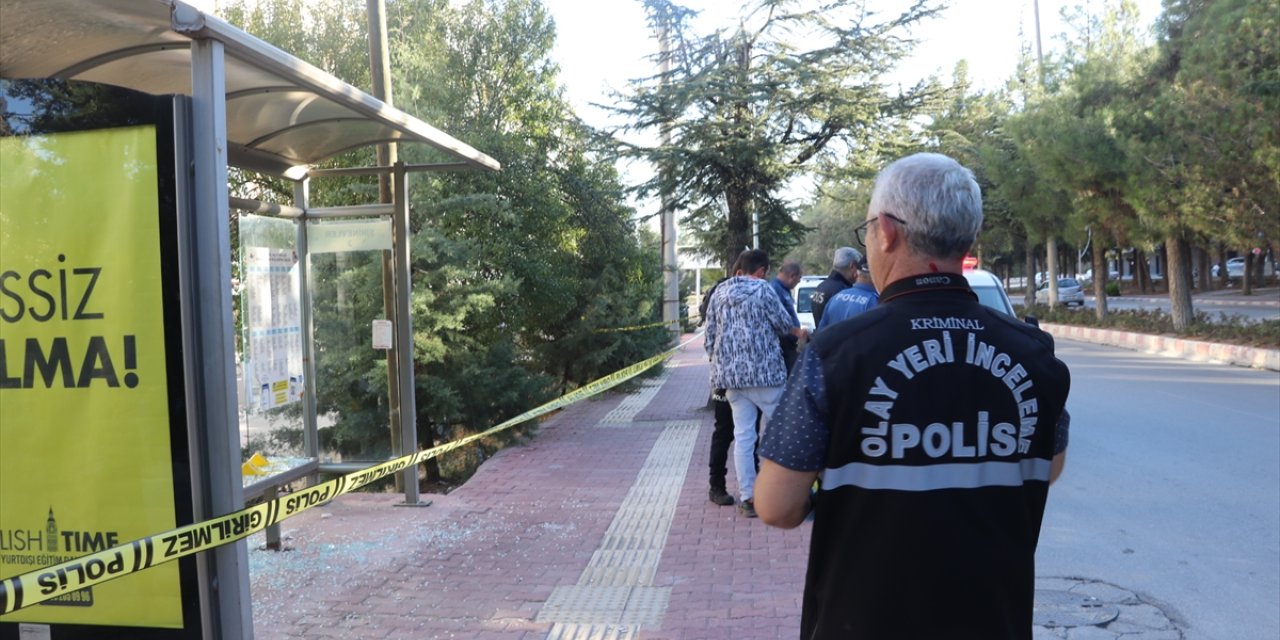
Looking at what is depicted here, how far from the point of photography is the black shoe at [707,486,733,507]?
7.70 meters

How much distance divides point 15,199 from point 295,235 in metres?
3.19

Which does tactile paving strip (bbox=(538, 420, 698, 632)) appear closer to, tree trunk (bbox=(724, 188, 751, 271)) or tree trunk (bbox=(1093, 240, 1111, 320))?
tree trunk (bbox=(724, 188, 751, 271))

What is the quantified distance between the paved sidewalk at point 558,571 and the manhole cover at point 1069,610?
0.03ft

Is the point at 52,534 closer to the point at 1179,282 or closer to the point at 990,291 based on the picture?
the point at 990,291

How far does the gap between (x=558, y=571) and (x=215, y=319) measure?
9.92 ft

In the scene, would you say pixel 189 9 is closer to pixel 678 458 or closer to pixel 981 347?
pixel 981 347

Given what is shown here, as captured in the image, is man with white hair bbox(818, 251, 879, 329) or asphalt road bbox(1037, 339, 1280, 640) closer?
asphalt road bbox(1037, 339, 1280, 640)

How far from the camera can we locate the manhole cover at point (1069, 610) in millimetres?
5009

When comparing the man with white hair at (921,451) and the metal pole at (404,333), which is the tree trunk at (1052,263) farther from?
the man with white hair at (921,451)

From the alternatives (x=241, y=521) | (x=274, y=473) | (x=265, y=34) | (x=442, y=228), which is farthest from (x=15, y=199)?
(x=265, y=34)

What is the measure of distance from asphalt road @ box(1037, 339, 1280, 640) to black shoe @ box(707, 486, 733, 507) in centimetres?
228

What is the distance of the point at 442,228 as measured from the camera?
10492 mm

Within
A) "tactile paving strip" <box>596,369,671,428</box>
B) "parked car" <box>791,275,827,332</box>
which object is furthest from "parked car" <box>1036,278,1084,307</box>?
"tactile paving strip" <box>596,369,671,428</box>

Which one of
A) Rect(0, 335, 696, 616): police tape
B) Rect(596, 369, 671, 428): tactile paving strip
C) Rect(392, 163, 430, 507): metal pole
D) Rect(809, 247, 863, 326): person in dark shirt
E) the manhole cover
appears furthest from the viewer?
Rect(596, 369, 671, 428): tactile paving strip
